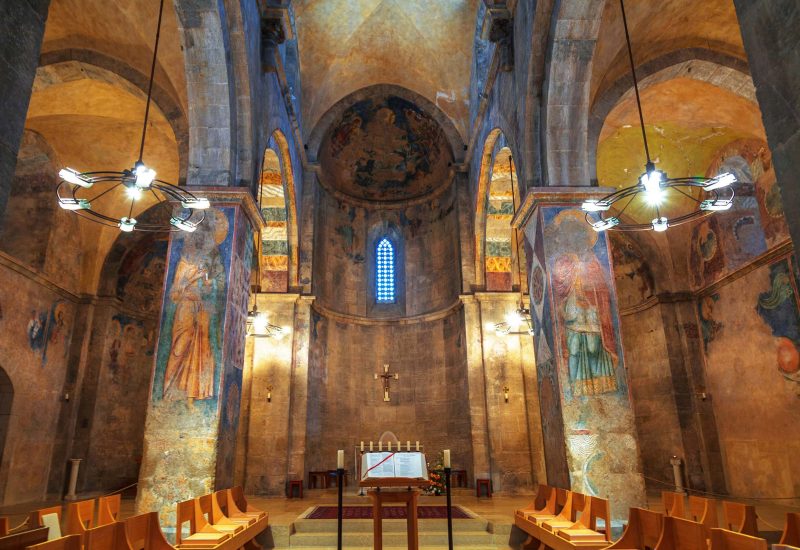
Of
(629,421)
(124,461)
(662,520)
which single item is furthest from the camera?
(124,461)

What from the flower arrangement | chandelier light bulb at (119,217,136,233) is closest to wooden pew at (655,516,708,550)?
chandelier light bulb at (119,217,136,233)

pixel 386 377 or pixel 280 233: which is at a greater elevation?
pixel 280 233

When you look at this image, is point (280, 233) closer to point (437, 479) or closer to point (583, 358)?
point (437, 479)

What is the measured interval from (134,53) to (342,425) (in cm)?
1250

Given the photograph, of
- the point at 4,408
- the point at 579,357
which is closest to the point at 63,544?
the point at 579,357

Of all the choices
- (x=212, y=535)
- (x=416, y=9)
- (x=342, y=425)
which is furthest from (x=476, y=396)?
(x=416, y=9)

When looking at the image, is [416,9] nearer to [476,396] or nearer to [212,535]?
[476,396]

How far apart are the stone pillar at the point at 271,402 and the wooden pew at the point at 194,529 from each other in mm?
8281

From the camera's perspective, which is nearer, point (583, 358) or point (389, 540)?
point (583, 358)

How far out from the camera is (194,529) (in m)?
6.71

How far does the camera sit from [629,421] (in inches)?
335

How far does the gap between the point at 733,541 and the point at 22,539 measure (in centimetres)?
574

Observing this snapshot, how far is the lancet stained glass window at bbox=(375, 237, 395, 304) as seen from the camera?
2070cm

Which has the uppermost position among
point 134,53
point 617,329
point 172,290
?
point 134,53
